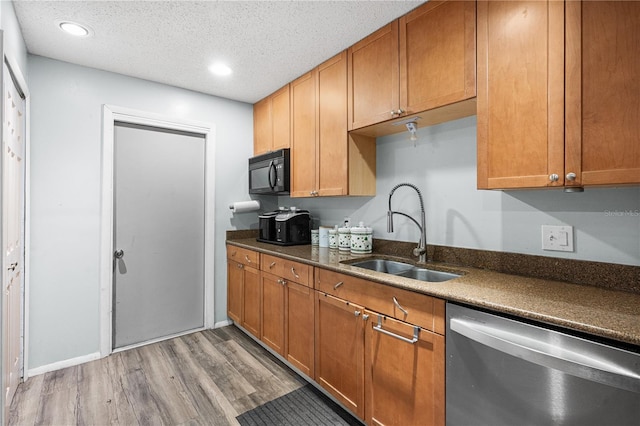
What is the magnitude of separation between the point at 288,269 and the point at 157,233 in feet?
4.63

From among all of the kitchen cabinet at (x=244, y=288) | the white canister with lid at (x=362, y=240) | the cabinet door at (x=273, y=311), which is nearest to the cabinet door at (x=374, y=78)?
the white canister with lid at (x=362, y=240)

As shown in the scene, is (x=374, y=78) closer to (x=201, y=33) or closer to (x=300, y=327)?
(x=201, y=33)

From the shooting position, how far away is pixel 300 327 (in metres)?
2.13

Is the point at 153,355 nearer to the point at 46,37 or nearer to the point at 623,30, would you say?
the point at 46,37

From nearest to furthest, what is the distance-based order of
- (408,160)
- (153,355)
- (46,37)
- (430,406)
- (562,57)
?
(562,57)
(430,406)
(46,37)
(408,160)
(153,355)

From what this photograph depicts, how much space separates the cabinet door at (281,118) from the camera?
112 inches

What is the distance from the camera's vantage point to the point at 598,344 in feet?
3.02

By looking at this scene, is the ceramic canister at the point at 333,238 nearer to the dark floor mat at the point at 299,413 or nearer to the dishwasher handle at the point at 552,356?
the dark floor mat at the point at 299,413

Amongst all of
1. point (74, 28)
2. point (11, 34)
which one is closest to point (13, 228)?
point (11, 34)

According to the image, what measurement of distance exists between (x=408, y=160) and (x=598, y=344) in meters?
1.49

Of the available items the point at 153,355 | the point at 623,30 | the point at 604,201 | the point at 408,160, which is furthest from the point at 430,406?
the point at 153,355

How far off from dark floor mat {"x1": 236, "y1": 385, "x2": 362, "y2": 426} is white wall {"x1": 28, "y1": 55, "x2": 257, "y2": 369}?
5.29ft

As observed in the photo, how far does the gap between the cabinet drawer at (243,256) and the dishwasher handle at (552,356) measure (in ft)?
5.96

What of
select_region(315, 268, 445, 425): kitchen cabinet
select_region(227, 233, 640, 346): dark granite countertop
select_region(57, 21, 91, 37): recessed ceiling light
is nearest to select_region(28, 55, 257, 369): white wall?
select_region(57, 21, 91, 37): recessed ceiling light
